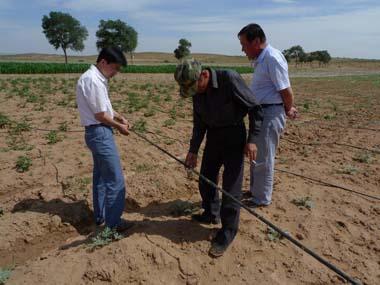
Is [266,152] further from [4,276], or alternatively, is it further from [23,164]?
[23,164]

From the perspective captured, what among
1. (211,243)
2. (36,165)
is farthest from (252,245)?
(36,165)

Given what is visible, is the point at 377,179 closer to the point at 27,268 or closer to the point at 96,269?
the point at 96,269

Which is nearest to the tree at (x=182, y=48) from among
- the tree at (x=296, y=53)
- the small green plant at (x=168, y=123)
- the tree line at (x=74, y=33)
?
the tree line at (x=74, y=33)

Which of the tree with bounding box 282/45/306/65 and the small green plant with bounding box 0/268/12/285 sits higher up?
the tree with bounding box 282/45/306/65

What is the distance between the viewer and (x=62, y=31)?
219 ft

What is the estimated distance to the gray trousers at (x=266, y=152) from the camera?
12.6 ft

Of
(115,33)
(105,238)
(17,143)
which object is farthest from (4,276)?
(115,33)

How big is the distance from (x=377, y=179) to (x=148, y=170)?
3523mm

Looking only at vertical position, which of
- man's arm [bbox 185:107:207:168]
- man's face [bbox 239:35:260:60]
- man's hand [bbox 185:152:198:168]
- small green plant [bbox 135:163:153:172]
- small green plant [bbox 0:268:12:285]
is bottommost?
small green plant [bbox 0:268:12:285]

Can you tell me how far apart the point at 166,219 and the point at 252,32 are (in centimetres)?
225

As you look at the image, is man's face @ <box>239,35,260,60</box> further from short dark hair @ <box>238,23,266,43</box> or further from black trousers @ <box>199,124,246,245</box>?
black trousers @ <box>199,124,246,245</box>

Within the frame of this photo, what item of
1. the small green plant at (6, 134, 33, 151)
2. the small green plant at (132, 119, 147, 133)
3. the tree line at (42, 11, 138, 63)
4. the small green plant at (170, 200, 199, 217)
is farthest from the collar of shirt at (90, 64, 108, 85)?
the tree line at (42, 11, 138, 63)

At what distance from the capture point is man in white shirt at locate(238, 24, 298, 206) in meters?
3.61

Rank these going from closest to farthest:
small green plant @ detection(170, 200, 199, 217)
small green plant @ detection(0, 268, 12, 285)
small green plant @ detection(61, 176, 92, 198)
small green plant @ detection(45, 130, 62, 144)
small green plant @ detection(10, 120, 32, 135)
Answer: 1. small green plant @ detection(0, 268, 12, 285)
2. small green plant @ detection(170, 200, 199, 217)
3. small green plant @ detection(61, 176, 92, 198)
4. small green plant @ detection(45, 130, 62, 144)
5. small green plant @ detection(10, 120, 32, 135)
